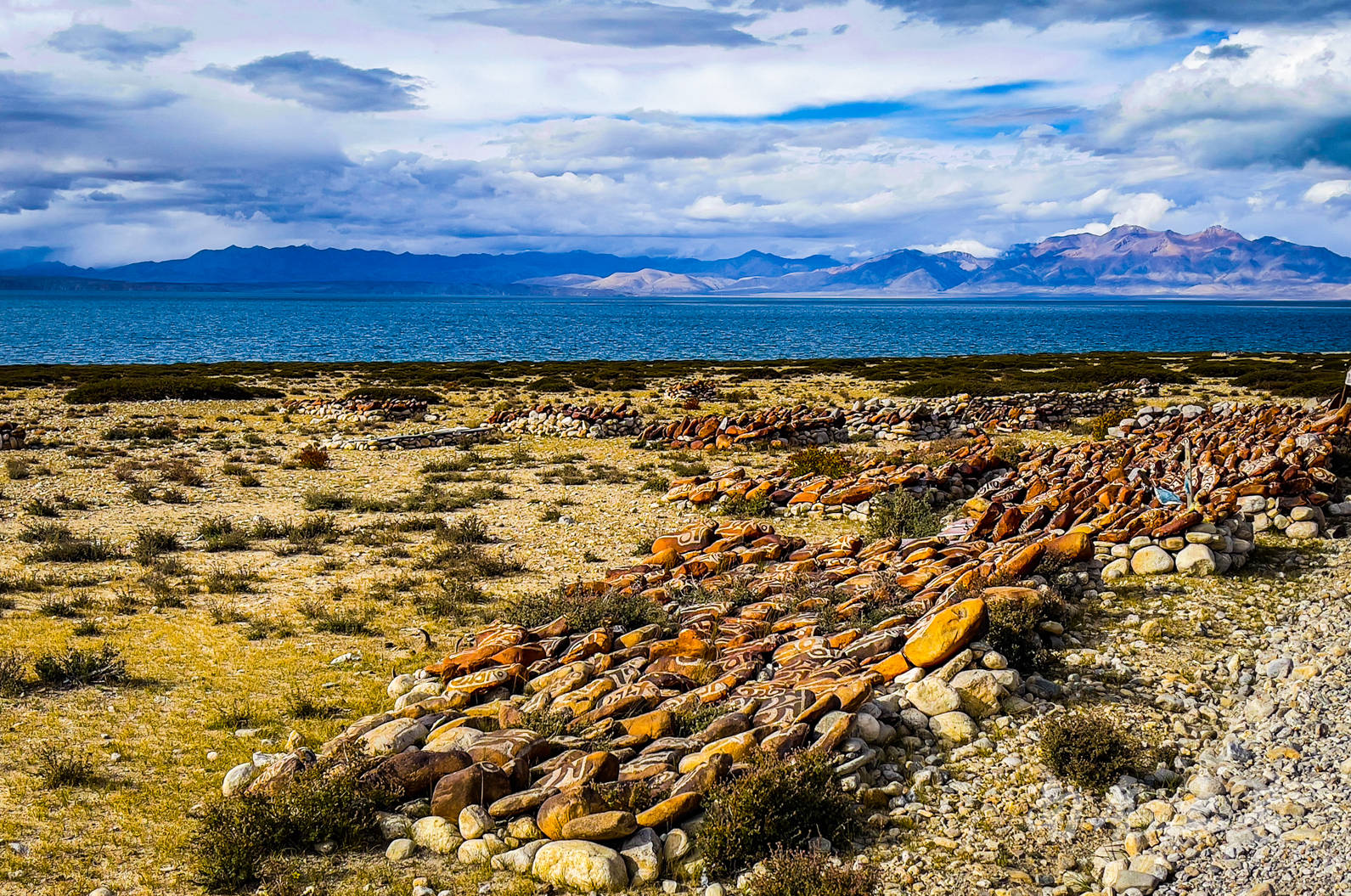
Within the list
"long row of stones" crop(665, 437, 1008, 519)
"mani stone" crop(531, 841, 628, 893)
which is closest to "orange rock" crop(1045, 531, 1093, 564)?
"long row of stones" crop(665, 437, 1008, 519)

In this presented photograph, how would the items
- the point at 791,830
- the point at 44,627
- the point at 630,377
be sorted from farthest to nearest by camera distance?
the point at 630,377 < the point at 44,627 < the point at 791,830

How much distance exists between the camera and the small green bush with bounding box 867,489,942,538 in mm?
15695

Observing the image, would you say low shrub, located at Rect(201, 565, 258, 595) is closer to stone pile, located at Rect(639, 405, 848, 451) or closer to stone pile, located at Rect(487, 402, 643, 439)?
stone pile, located at Rect(639, 405, 848, 451)

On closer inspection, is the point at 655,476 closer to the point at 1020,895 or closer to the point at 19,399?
the point at 1020,895

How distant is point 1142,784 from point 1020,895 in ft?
5.57

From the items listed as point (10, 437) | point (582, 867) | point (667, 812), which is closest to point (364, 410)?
point (10, 437)

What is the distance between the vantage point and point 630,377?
183 feet

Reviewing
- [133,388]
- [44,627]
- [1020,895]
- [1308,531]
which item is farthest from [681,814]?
[133,388]

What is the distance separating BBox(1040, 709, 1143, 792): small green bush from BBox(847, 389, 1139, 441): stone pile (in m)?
22.5

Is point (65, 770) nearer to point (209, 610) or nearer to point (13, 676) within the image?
point (13, 676)

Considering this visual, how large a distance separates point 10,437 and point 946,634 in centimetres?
3037

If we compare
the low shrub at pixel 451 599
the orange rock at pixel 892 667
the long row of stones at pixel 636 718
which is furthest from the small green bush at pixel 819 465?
the orange rock at pixel 892 667

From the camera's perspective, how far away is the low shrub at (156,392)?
4138cm

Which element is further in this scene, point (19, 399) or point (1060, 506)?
point (19, 399)
